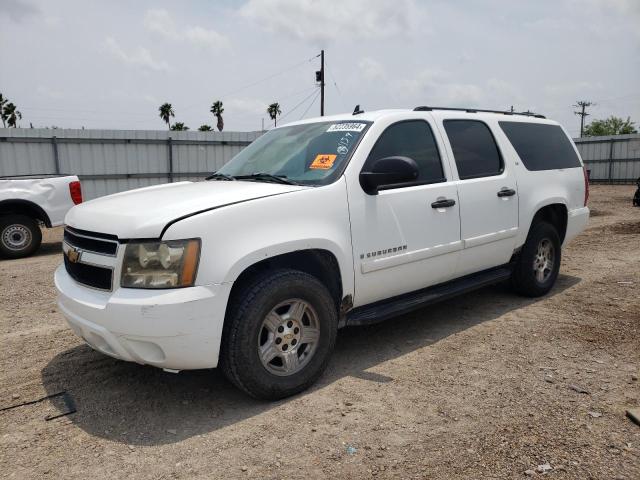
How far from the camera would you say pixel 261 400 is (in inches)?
129

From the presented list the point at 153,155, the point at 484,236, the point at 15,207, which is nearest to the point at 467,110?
the point at 484,236

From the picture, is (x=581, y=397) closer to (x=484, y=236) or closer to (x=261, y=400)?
(x=484, y=236)

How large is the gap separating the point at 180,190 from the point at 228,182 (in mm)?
383

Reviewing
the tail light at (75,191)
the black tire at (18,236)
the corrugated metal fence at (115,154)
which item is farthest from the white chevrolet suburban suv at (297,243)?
the corrugated metal fence at (115,154)

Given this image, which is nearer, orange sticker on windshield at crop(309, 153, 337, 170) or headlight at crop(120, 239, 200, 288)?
headlight at crop(120, 239, 200, 288)

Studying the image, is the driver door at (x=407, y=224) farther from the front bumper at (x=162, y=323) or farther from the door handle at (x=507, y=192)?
the front bumper at (x=162, y=323)

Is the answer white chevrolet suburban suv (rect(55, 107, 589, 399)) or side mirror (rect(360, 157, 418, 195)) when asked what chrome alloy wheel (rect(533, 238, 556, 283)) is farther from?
side mirror (rect(360, 157, 418, 195))

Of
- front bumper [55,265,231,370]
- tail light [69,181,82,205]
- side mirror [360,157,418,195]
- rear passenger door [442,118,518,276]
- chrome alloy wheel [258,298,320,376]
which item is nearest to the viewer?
front bumper [55,265,231,370]

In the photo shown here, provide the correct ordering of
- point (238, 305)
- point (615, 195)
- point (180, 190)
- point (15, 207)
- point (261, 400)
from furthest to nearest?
point (615, 195), point (15, 207), point (180, 190), point (261, 400), point (238, 305)

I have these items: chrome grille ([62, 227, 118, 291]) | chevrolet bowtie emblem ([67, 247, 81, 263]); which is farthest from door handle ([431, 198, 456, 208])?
chevrolet bowtie emblem ([67, 247, 81, 263])

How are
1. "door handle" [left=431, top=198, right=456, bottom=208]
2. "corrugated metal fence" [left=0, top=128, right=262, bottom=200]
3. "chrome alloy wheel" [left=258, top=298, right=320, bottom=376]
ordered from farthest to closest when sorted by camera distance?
"corrugated metal fence" [left=0, top=128, right=262, bottom=200] < "door handle" [left=431, top=198, right=456, bottom=208] < "chrome alloy wheel" [left=258, top=298, right=320, bottom=376]

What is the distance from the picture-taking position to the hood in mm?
2928

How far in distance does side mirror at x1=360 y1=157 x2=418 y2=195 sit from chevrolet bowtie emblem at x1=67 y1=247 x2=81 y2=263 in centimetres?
189

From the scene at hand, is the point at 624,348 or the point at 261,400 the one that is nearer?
the point at 261,400
